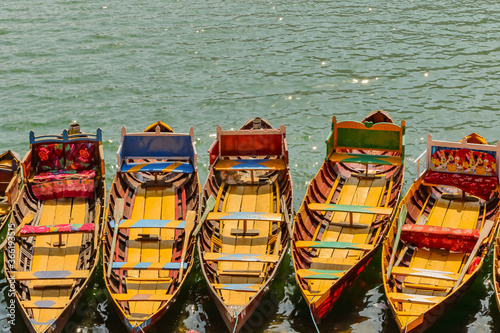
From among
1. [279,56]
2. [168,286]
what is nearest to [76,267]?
[168,286]

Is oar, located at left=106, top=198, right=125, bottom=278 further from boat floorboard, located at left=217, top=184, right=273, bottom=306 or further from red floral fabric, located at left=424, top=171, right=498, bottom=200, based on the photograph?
red floral fabric, located at left=424, top=171, right=498, bottom=200

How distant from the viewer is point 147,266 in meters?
14.8

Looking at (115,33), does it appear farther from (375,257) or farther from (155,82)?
(375,257)

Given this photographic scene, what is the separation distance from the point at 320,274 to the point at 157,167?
5.44 m

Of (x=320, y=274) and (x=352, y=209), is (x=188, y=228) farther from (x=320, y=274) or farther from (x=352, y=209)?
(x=352, y=209)

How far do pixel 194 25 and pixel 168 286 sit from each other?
19.9 m

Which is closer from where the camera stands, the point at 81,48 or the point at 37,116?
the point at 37,116

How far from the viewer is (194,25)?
3250 cm

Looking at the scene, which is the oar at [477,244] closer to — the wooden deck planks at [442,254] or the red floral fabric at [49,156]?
the wooden deck planks at [442,254]

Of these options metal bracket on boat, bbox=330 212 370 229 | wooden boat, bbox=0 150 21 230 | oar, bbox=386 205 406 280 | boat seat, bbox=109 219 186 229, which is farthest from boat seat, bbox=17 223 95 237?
oar, bbox=386 205 406 280

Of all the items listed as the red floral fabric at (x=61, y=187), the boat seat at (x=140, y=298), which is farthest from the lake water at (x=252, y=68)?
the red floral fabric at (x=61, y=187)

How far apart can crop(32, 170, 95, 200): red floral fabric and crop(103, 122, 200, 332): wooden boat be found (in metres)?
0.81

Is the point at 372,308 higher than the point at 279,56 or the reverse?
the reverse


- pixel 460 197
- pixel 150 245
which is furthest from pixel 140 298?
pixel 460 197
